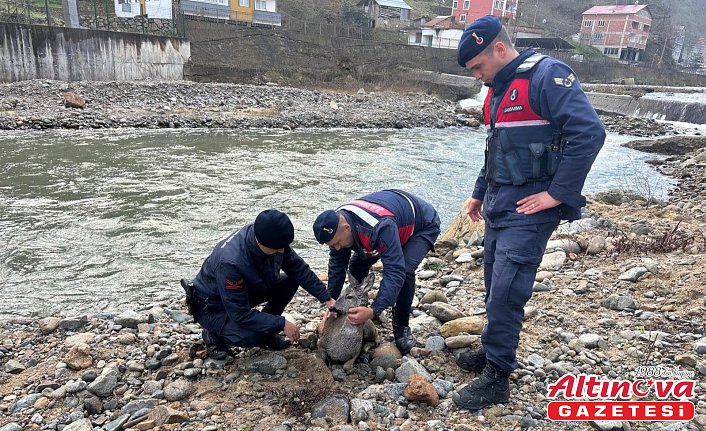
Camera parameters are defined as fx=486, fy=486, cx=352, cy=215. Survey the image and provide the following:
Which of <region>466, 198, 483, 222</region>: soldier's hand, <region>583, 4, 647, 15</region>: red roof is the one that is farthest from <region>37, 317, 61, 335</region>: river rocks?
<region>583, 4, 647, 15</region>: red roof

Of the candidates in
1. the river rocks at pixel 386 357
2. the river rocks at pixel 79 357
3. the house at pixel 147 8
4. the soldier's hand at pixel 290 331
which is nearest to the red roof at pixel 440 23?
the house at pixel 147 8

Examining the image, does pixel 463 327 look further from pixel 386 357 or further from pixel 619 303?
pixel 619 303

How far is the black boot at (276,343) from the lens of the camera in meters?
3.91

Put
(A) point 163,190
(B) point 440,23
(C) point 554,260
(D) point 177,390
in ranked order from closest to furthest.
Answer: (D) point 177,390 → (C) point 554,260 → (A) point 163,190 → (B) point 440,23

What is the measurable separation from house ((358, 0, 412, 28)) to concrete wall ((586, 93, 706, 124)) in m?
36.1

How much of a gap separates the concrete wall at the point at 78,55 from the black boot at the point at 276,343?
23.1 meters

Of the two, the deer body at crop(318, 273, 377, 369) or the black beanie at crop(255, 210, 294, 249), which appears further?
the deer body at crop(318, 273, 377, 369)

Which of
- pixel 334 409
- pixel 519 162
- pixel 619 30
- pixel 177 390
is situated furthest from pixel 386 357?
pixel 619 30

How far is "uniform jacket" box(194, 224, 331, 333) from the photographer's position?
3.42 m

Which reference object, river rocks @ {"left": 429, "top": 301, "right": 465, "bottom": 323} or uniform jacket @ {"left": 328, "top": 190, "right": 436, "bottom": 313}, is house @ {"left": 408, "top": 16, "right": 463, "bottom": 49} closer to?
river rocks @ {"left": 429, "top": 301, "right": 465, "bottom": 323}

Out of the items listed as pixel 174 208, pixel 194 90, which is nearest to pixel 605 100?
pixel 194 90

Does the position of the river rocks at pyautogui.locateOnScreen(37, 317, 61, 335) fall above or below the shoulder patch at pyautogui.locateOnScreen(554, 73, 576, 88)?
below

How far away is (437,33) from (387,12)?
9.08m

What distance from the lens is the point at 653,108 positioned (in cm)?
2922
